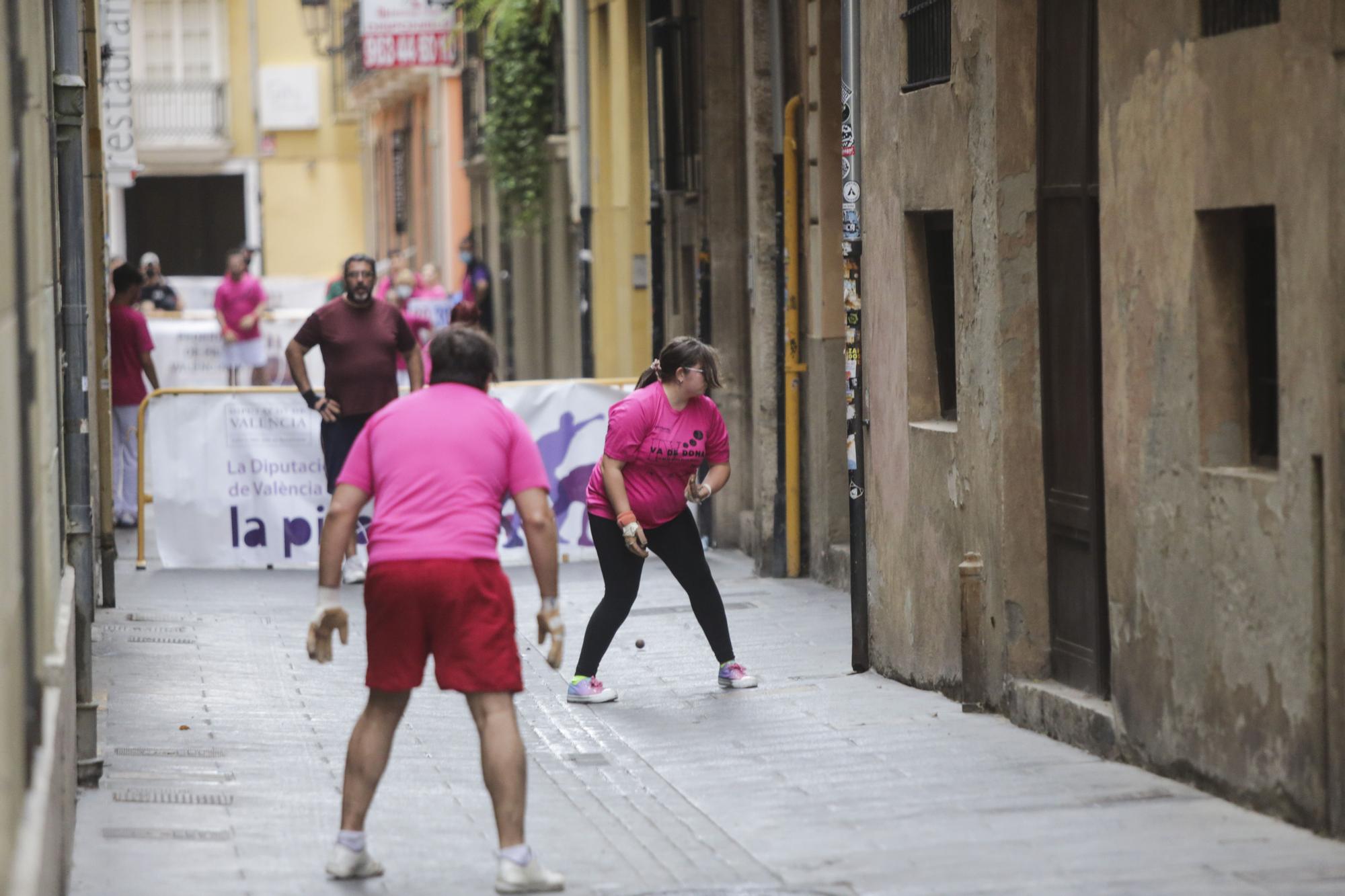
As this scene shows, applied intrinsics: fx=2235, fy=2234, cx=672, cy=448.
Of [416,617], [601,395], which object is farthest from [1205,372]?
[601,395]

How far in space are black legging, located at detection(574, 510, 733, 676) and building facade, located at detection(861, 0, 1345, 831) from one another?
2.94 ft

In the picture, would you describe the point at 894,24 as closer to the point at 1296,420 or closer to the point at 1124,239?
the point at 1124,239

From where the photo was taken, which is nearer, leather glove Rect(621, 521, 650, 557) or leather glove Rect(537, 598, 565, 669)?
leather glove Rect(537, 598, 565, 669)

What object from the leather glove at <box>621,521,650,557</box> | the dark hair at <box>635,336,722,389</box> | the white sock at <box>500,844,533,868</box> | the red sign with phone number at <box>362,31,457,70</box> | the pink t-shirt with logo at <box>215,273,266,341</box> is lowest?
the white sock at <box>500,844,533,868</box>

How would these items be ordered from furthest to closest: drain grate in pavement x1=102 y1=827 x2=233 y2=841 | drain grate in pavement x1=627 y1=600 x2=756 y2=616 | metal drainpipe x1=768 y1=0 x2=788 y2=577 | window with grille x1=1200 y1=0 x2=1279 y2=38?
metal drainpipe x1=768 y1=0 x2=788 y2=577 < drain grate in pavement x1=627 y1=600 x2=756 y2=616 < drain grate in pavement x1=102 y1=827 x2=233 y2=841 < window with grille x1=1200 y1=0 x2=1279 y2=38

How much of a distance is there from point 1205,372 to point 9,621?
4329 millimetres

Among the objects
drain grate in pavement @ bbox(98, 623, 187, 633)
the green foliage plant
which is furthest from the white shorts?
drain grate in pavement @ bbox(98, 623, 187, 633)

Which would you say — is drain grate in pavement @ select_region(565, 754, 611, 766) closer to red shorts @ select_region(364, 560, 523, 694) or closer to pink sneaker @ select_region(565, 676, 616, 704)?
pink sneaker @ select_region(565, 676, 616, 704)

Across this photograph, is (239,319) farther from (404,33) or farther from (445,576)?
(445,576)

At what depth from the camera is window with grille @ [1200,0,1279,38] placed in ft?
23.2

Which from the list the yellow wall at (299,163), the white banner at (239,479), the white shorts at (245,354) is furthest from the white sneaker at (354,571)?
the yellow wall at (299,163)

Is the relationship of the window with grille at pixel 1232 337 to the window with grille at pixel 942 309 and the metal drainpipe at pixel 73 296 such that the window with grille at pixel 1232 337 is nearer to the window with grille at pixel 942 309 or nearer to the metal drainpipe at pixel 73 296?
the window with grille at pixel 942 309

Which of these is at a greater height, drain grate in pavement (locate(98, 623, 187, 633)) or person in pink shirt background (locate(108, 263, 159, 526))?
person in pink shirt background (locate(108, 263, 159, 526))

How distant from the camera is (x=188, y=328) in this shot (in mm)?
26453
